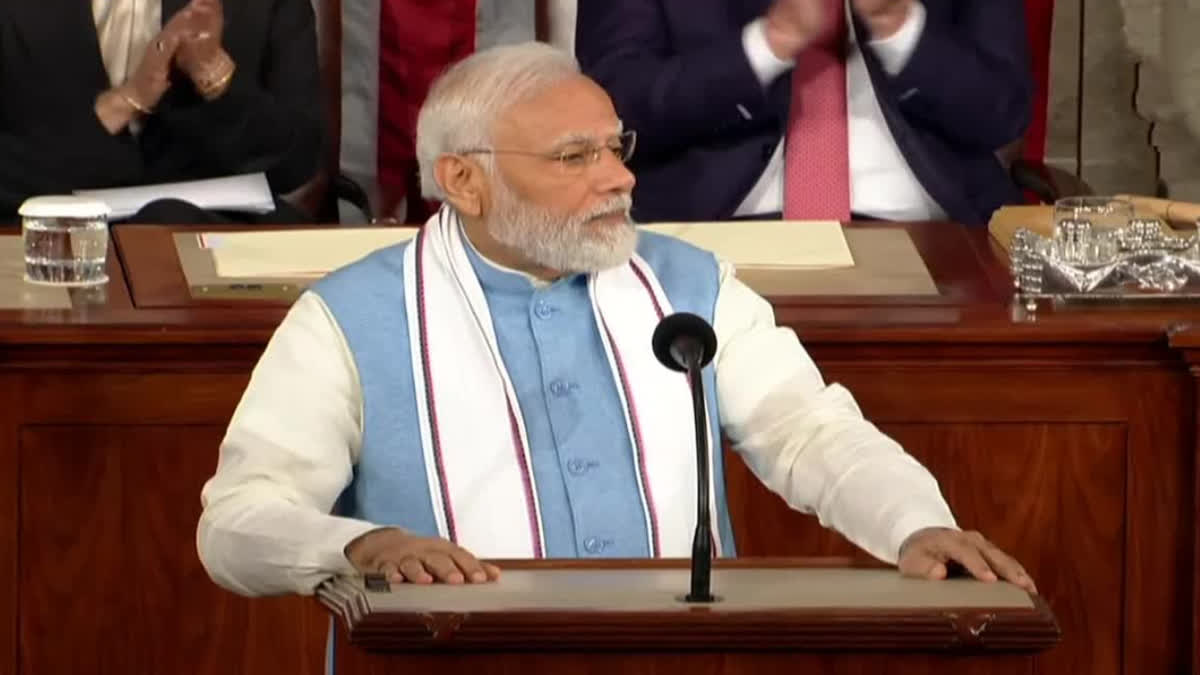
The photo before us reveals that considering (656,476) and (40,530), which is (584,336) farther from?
(40,530)

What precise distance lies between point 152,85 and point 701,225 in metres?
1.12

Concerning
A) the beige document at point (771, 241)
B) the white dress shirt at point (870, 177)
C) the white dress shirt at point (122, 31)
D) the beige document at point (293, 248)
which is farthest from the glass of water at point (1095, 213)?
the white dress shirt at point (122, 31)

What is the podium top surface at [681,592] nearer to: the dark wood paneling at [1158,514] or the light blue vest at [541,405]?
the light blue vest at [541,405]

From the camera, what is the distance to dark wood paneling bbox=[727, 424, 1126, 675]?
369 centimetres

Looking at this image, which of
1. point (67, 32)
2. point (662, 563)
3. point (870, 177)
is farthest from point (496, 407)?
point (67, 32)

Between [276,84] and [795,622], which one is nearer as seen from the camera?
[795,622]

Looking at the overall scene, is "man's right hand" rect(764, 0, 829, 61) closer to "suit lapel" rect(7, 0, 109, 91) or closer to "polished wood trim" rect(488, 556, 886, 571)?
"suit lapel" rect(7, 0, 109, 91)

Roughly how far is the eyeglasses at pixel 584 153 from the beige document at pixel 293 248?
2.55 feet

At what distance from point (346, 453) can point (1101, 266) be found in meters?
1.29

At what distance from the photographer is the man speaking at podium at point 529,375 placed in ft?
9.97

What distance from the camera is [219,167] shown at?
4938 millimetres

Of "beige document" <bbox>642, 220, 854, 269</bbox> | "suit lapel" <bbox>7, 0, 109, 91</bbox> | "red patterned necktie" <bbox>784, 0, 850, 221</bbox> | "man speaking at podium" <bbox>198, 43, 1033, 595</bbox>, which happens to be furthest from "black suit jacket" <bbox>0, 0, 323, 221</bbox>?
"man speaking at podium" <bbox>198, 43, 1033, 595</bbox>

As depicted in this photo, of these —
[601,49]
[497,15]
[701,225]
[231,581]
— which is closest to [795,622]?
[231,581]

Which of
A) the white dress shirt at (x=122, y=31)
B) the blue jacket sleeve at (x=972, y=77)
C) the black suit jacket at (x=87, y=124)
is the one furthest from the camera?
the white dress shirt at (x=122, y=31)
